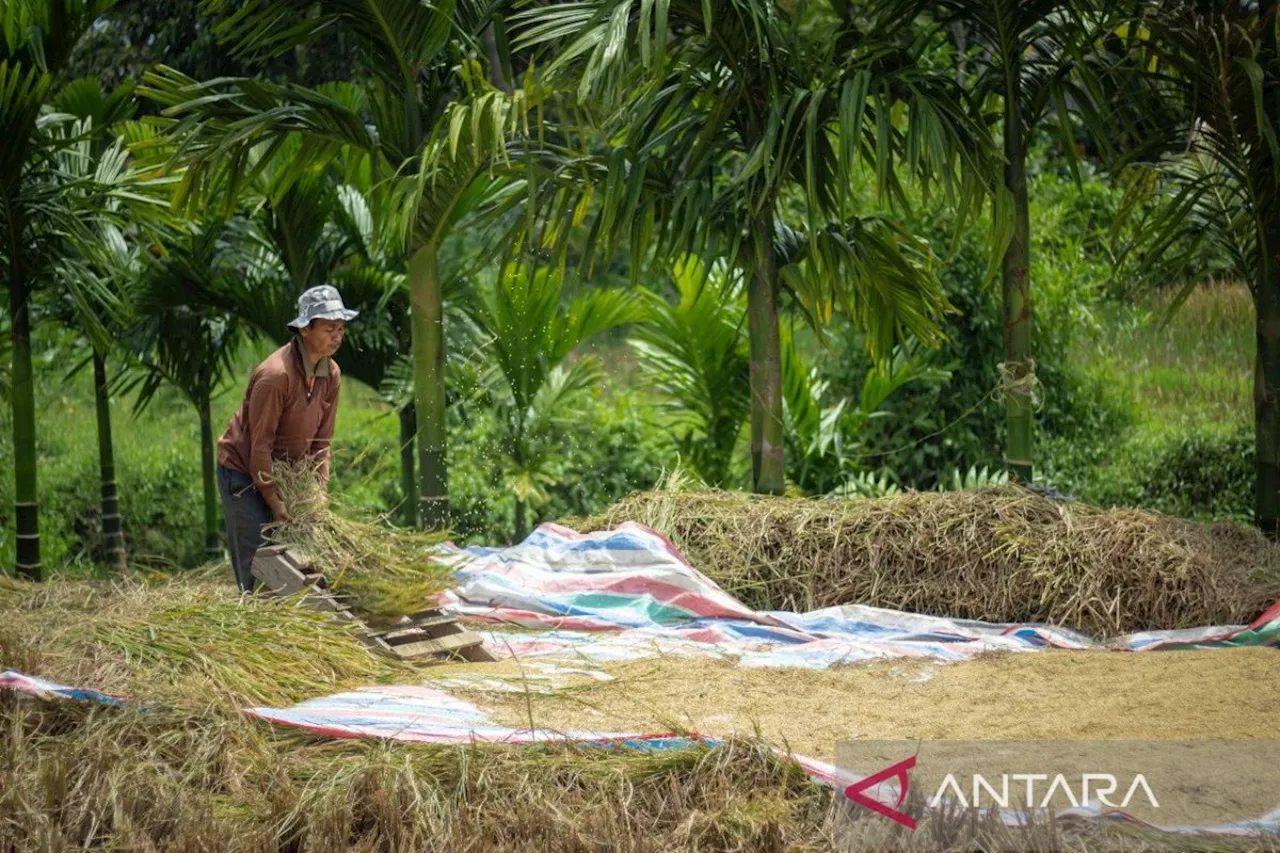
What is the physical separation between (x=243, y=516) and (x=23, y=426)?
2203 millimetres

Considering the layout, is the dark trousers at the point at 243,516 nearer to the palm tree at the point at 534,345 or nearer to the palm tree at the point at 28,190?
the palm tree at the point at 28,190

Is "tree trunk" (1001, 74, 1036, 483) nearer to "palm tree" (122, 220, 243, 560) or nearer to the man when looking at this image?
the man

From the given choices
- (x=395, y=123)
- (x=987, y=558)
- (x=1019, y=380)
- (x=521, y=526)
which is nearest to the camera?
(x=987, y=558)

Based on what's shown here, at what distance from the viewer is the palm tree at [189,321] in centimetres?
802

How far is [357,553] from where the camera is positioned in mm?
5395

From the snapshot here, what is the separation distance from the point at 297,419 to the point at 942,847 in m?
3.22

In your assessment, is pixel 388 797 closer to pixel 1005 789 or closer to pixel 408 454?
pixel 1005 789

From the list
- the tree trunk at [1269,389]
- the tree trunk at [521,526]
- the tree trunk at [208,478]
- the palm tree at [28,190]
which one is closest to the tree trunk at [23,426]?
the palm tree at [28,190]

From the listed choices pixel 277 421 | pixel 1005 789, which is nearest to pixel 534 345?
pixel 277 421

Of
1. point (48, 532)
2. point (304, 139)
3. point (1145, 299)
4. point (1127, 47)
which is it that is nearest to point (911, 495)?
point (1127, 47)

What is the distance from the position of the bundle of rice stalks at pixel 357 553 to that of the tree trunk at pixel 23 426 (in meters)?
2.30

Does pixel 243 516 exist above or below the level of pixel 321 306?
below

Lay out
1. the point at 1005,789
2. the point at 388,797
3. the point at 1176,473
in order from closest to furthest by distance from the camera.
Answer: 1. the point at 388,797
2. the point at 1005,789
3. the point at 1176,473

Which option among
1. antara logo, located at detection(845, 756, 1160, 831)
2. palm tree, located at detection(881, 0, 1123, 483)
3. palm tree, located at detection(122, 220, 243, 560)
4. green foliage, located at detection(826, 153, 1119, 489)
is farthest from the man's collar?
green foliage, located at detection(826, 153, 1119, 489)
